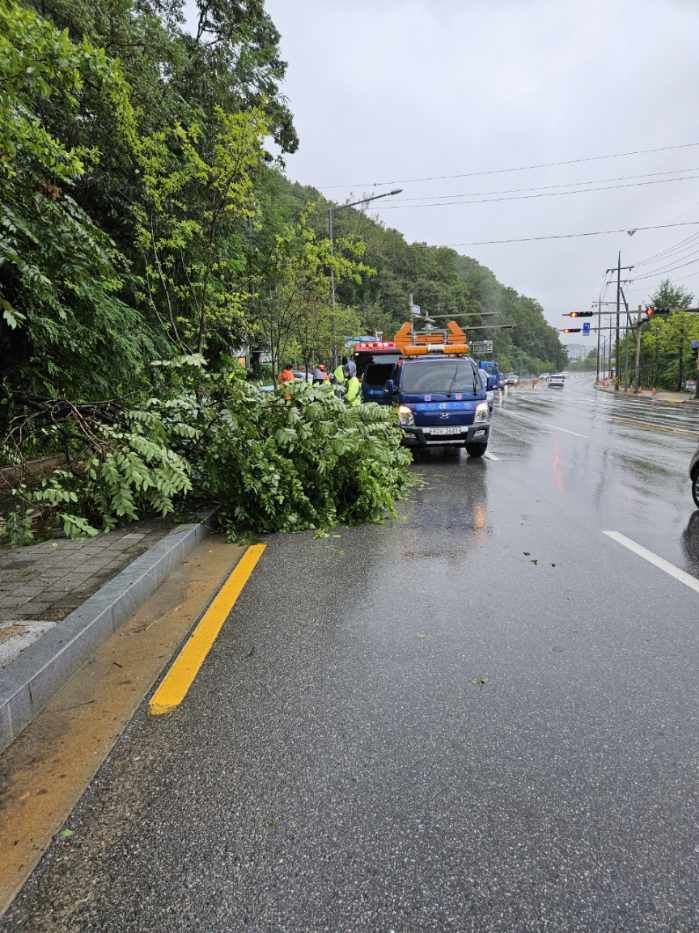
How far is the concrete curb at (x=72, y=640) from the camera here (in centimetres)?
290

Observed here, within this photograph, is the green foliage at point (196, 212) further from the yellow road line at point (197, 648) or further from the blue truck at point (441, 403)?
the yellow road line at point (197, 648)

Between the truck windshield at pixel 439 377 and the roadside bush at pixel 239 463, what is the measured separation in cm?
497

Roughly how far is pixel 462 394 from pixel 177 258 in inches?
228

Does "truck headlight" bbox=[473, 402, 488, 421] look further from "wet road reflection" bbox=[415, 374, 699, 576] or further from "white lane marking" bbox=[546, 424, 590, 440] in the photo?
"white lane marking" bbox=[546, 424, 590, 440]

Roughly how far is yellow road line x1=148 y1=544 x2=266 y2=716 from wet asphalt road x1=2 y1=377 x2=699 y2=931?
0.09 meters

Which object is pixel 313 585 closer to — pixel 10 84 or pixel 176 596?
pixel 176 596

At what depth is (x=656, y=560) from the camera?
17.9 ft

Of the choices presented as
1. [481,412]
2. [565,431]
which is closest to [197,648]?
[481,412]

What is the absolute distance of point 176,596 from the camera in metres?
4.59

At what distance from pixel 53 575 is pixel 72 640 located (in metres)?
1.38

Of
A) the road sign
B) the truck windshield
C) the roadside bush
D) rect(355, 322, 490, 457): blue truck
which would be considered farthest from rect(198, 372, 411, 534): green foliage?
the road sign

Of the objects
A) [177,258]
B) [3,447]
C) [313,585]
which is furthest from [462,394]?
[3,447]

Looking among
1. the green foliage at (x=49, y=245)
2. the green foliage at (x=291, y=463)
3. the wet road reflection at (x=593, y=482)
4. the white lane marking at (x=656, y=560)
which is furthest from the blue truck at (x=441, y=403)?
the green foliage at (x=49, y=245)

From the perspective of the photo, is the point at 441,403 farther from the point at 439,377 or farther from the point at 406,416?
the point at 439,377
